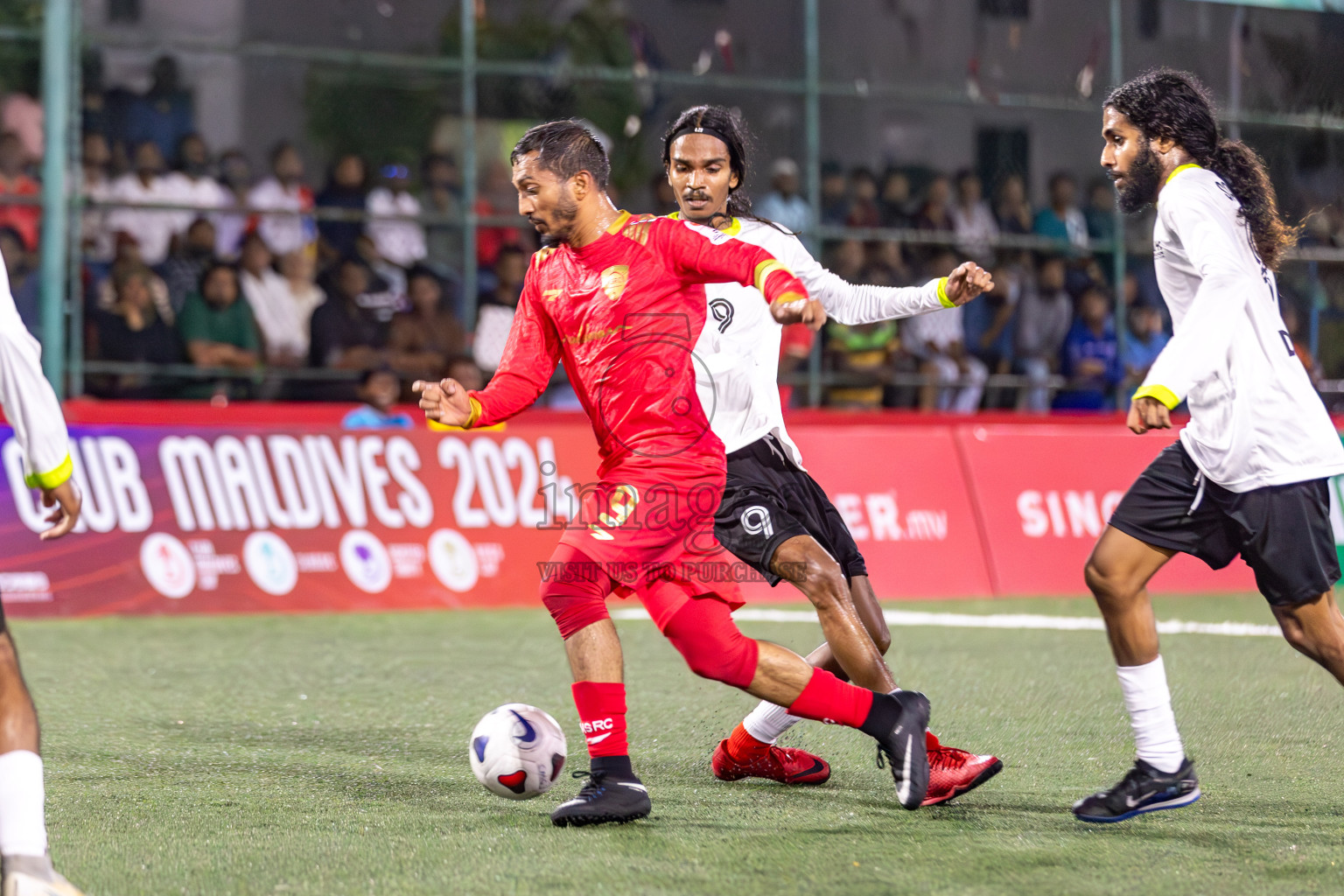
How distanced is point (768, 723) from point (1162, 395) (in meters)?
1.67

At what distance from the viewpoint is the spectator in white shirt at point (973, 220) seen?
1537 cm

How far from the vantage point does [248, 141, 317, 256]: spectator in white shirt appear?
43.8 feet

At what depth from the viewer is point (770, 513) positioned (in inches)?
197

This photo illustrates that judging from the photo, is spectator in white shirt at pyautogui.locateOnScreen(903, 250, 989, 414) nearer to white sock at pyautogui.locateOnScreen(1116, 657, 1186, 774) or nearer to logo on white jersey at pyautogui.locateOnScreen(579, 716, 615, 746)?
white sock at pyautogui.locateOnScreen(1116, 657, 1186, 774)

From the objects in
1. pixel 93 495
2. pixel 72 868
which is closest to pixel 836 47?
pixel 93 495

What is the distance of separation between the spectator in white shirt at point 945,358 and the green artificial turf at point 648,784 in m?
6.19

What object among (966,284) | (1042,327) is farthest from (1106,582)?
(1042,327)

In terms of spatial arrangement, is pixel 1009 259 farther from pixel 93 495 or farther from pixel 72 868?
pixel 72 868

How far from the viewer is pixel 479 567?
1104cm

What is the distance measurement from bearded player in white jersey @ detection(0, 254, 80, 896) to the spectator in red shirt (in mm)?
9688

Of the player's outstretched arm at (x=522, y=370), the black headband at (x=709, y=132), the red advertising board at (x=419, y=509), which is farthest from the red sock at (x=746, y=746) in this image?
the red advertising board at (x=419, y=509)

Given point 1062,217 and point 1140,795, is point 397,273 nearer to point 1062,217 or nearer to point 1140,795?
point 1062,217

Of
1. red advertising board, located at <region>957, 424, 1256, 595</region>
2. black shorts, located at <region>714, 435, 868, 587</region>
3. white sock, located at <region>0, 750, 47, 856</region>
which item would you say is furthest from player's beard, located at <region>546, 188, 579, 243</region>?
red advertising board, located at <region>957, 424, 1256, 595</region>

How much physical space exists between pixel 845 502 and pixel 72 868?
815 centimetres
